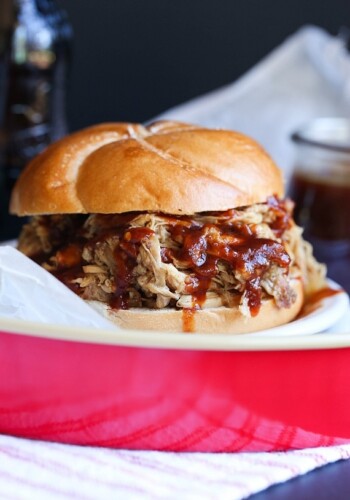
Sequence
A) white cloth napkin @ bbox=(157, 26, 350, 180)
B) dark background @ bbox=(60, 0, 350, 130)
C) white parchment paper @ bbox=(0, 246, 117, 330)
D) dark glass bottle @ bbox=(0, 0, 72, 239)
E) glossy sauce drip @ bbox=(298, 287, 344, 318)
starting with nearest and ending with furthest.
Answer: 1. white parchment paper @ bbox=(0, 246, 117, 330)
2. glossy sauce drip @ bbox=(298, 287, 344, 318)
3. dark glass bottle @ bbox=(0, 0, 72, 239)
4. white cloth napkin @ bbox=(157, 26, 350, 180)
5. dark background @ bbox=(60, 0, 350, 130)

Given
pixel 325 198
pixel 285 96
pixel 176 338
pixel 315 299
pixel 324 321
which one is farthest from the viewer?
pixel 285 96

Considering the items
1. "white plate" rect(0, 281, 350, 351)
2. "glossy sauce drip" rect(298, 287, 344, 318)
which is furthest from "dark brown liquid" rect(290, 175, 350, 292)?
"white plate" rect(0, 281, 350, 351)

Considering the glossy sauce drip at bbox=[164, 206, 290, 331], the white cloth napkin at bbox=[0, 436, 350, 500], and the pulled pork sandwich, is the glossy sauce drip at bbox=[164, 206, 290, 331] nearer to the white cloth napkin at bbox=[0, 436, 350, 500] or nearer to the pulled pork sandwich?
the pulled pork sandwich

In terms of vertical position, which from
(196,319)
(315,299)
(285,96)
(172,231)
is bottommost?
(285,96)

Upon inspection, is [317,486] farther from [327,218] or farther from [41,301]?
[327,218]

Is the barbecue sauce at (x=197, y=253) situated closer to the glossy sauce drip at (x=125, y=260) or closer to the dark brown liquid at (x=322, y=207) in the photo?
the glossy sauce drip at (x=125, y=260)

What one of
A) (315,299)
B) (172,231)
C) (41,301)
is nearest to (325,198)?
(315,299)

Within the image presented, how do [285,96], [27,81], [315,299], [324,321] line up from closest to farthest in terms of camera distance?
[324,321] < [315,299] < [27,81] < [285,96]
